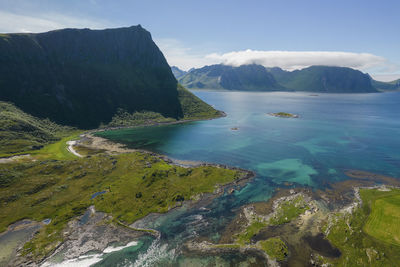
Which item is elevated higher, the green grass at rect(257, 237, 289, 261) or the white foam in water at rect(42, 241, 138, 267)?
the green grass at rect(257, 237, 289, 261)

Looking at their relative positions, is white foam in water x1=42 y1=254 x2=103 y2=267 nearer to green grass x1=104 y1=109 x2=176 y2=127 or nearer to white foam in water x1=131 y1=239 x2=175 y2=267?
white foam in water x1=131 y1=239 x2=175 y2=267

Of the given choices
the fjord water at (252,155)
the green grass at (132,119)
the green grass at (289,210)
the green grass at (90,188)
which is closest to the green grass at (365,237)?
the green grass at (289,210)

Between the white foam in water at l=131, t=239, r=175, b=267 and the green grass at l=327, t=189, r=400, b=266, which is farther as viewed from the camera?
the white foam in water at l=131, t=239, r=175, b=267

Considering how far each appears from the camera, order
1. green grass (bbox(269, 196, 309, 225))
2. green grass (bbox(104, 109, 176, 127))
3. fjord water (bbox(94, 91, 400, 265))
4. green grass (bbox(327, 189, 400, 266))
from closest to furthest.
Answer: green grass (bbox(327, 189, 400, 266)) < fjord water (bbox(94, 91, 400, 265)) < green grass (bbox(269, 196, 309, 225)) < green grass (bbox(104, 109, 176, 127))

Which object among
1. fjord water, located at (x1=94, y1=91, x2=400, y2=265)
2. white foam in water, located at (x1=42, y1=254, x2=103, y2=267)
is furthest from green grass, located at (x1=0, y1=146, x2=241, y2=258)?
fjord water, located at (x1=94, y1=91, x2=400, y2=265)

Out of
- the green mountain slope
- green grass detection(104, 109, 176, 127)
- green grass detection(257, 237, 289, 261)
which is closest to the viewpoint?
green grass detection(257, 237, 289, 261)

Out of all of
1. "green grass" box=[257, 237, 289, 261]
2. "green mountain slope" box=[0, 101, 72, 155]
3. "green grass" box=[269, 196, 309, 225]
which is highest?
"green mountain slope" box=[0, 101, 72, 155]

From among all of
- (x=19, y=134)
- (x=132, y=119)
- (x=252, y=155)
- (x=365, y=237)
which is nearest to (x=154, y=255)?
(x=365, y=237)
